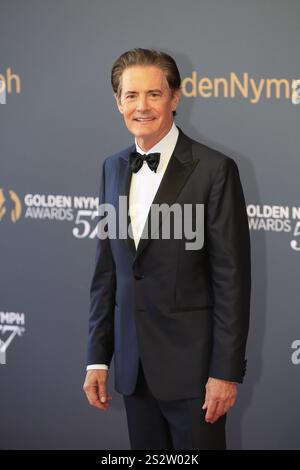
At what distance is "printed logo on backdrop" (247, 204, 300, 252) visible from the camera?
2861mm

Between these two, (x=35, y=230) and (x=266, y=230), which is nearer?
(x=266, y=230)

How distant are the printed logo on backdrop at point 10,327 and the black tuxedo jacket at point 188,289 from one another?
1018 millimetres

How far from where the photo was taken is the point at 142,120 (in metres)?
2.26

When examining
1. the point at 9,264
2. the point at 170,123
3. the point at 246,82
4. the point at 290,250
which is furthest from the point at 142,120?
the point at 9,264

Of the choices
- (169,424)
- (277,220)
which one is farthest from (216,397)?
(277,220)

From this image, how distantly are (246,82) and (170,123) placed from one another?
2.08 ft

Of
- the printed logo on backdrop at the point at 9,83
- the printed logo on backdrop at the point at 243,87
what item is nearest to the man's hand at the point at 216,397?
the printed logo on backdrop at the point at 243,87

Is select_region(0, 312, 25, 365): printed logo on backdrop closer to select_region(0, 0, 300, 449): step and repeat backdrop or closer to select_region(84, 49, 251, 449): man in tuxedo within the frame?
select_region(0, 0, 300, 449): step and repeat backdrop

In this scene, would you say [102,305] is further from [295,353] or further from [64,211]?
[295,353]

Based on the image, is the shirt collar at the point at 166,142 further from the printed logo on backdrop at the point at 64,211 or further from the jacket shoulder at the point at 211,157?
the printed logo on backdrop at the point at 64,211

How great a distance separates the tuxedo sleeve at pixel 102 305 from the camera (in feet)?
7.93

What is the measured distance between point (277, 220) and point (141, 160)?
0.82 m

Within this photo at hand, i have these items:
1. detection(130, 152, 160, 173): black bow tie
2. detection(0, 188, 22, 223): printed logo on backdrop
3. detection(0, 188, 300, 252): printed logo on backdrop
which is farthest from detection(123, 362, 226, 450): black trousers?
detection(0, 188, 22, 223): printed logo on backdrop
